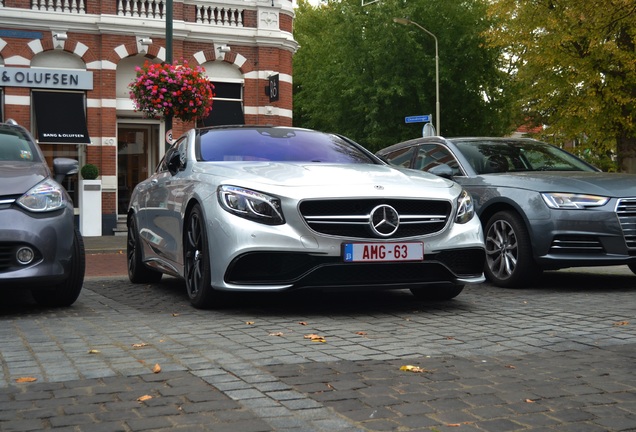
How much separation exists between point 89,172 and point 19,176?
57.0ft

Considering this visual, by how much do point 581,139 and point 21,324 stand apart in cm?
2128

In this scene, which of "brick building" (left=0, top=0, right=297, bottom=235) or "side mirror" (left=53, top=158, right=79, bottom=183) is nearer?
"side mirror" (left=53, top=158, right=79, bottom=183)

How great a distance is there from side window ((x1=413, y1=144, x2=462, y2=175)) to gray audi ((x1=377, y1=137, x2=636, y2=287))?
5 centimetres

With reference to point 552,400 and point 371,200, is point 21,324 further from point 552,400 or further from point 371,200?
point 552,400

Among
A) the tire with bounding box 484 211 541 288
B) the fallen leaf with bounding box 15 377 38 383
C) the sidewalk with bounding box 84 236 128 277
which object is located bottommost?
the sidewalk with bounding box 84 236 128 277

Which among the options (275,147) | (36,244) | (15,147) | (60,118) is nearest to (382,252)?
(275,147)

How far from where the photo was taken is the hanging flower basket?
1892 centimetres

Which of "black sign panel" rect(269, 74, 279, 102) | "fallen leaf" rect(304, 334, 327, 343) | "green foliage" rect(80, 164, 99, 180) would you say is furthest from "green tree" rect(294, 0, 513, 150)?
"fallen leaf" rect(304, 334, 327, 343)

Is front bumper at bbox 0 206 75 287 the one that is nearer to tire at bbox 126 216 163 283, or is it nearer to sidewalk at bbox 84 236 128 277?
tire at bbox 126 216 163 283

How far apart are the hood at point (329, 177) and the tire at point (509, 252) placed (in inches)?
60.9

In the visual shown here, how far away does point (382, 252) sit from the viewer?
6504mm

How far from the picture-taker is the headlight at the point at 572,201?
27.2 ft

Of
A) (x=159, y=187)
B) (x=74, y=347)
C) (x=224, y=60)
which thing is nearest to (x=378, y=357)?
(x=74, y=347)

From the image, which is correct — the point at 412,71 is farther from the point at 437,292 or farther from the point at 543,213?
the point at 437,292
